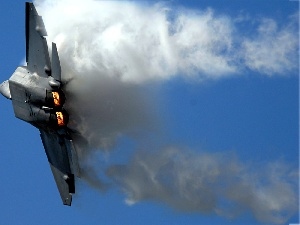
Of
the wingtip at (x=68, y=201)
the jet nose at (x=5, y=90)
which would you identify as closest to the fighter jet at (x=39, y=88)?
the jet nose at (x=5, y=90)

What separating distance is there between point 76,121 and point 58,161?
4466mm

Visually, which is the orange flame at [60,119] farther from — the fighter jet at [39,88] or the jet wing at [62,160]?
the jet wing at [62,160]

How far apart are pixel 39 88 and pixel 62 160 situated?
6.24m

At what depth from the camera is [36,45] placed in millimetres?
39188

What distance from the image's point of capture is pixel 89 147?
138 ft

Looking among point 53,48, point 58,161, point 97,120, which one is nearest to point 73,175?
point 58,161

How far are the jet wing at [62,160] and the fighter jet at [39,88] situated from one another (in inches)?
3.2

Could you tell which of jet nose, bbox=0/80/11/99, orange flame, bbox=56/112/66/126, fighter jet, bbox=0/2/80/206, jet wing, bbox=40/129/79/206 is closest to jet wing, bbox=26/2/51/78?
fighter jet, bbox=0/2/80/206

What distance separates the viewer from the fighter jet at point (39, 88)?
3825 cm

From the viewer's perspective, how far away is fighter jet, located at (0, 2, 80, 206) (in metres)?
38.2

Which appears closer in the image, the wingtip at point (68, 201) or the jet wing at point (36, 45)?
the jet wing at point (36, 45)

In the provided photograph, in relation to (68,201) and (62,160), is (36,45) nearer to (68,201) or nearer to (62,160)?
(62,160)

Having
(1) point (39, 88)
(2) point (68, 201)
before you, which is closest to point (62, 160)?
(2) point (68, 201)

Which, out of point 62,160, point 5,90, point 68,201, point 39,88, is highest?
point 5,90
